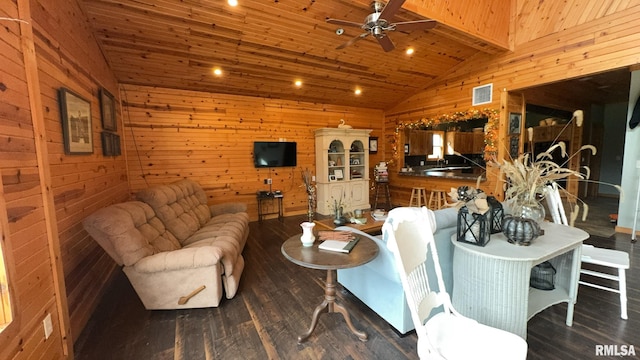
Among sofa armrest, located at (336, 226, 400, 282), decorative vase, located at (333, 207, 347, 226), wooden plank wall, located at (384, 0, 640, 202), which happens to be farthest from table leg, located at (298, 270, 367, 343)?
wooden plank wall, located at (384, 0, 640, 202)

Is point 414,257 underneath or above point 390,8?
underneath

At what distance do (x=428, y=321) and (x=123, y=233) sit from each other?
7.47ft

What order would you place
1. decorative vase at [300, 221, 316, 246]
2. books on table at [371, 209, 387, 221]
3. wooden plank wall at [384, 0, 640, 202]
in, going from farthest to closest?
books on table at [371, 209, 387, 221] < wooden plank wall at [384, 0, 640, 202] < decorative vase at [300, 221, 316, 246]

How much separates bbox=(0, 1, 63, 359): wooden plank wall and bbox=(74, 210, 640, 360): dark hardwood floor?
535 mm

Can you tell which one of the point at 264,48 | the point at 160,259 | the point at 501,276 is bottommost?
the point at 160,259

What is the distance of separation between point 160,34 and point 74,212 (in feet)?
7.29

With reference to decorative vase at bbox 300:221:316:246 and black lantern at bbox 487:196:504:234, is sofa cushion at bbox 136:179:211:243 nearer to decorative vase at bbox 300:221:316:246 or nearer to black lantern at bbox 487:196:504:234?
decorative vase at bbox 300:221:316:246

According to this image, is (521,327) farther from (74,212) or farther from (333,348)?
(74,212)

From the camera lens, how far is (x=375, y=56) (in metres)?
4.19

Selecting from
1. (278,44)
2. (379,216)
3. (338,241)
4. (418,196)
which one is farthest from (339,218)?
(418,196)

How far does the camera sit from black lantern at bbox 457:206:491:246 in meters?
1.57

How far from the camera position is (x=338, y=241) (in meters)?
1.92

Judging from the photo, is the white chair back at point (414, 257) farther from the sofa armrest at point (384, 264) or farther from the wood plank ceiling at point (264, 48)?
the wood plank ceiling at point (264, 48)

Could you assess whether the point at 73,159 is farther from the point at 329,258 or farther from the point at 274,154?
the point at 274,154
